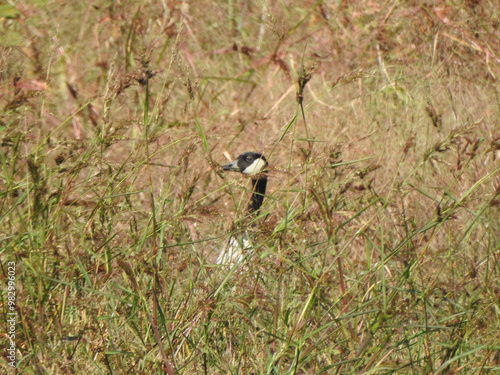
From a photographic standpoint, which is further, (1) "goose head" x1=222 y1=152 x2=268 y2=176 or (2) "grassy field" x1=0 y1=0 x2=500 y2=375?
(1) "goose head" x1=222 y1=152 x2=268 y2=176

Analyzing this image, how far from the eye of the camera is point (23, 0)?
5.70 metres

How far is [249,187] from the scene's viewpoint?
529cm

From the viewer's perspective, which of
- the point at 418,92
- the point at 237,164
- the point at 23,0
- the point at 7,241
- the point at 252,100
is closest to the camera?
the point at 7,241

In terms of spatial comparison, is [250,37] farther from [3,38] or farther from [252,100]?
[3,38]

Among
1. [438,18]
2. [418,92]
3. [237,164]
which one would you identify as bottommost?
[237,164]

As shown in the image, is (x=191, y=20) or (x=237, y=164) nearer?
(x=237, y=164)

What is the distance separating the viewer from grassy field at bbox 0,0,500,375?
1.69 metres

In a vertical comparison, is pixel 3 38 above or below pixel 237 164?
above

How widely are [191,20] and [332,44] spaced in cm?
139

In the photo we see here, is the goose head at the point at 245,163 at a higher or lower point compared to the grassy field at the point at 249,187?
lower

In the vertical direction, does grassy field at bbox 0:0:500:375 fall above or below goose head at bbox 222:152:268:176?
above

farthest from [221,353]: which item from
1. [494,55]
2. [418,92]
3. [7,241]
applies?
[494,55]

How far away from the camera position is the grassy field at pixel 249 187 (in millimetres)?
1691

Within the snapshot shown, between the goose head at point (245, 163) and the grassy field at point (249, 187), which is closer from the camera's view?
the grassy field at point (249, 187)
